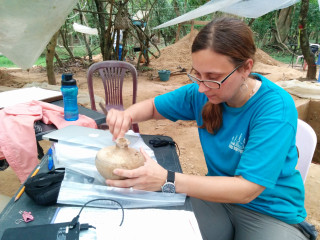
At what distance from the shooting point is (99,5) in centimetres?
722

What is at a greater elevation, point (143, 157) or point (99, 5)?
point (99, 5)

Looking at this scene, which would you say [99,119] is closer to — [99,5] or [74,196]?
[74,196]

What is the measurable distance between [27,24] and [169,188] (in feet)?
6.01

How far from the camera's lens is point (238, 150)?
1205 millimetres

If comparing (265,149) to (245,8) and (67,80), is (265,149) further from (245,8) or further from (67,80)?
(245,8)

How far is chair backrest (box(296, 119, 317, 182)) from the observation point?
151 centimetres

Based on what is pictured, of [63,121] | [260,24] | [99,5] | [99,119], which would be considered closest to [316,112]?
[99,119]

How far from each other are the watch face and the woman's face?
1.45ft

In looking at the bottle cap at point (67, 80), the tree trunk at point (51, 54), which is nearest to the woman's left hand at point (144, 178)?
the bottle cap at point (67, 80)

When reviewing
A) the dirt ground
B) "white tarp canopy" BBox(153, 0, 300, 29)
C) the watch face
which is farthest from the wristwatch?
"white tarp canopy" BBox(153, 0, 300, 29)

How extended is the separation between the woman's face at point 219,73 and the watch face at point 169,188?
44 centimetres

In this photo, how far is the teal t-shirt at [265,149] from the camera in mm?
1014

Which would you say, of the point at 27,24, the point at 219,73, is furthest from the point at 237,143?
the point at 27,24

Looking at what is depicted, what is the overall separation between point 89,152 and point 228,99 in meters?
0.71
